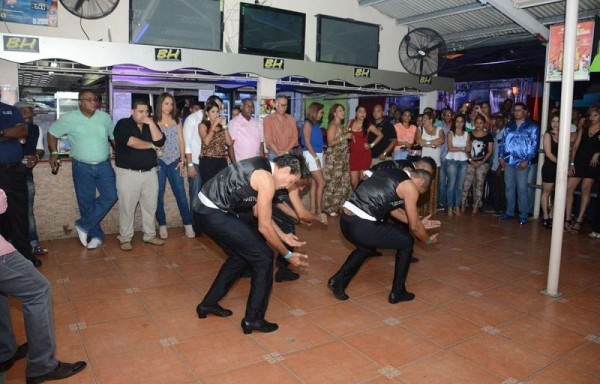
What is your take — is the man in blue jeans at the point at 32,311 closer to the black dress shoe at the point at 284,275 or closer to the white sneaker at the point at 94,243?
the black dress shoe at the point at 284,275

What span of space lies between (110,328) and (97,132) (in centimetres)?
260

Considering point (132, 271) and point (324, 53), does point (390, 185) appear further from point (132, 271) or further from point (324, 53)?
point (324, 53)

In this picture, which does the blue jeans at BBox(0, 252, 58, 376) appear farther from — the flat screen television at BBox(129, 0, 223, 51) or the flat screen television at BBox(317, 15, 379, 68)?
the flat screen television at BBox(317, 15, 379, 68)

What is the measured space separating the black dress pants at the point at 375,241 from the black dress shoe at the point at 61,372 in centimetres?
215

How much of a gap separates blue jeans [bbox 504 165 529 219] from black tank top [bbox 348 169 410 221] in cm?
431

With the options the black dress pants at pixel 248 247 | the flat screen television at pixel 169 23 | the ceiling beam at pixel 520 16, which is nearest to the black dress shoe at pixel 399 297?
the black dress pants at pixel 248 247

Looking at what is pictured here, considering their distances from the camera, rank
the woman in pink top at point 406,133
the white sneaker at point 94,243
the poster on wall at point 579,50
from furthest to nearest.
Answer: the woman in pink top at point 406,133 < the white sneaker at point 94,243 < the poster on wall at point 579,50

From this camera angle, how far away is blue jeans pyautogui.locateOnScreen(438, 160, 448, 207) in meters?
8.07

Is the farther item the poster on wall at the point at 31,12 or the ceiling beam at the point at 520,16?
the ceiling beam at the point at 520,16

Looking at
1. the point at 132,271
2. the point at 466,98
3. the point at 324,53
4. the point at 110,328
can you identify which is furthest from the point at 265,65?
the point at 466,98

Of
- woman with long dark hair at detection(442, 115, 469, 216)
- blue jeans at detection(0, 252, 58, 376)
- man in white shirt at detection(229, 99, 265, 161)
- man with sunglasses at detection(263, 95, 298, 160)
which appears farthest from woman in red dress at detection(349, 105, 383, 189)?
blue jeans at detection(0, 252, 58, 376)

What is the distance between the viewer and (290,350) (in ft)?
10.7

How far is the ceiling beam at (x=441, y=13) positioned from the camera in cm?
805

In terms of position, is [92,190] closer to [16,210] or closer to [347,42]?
[16,210]
